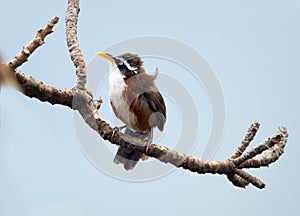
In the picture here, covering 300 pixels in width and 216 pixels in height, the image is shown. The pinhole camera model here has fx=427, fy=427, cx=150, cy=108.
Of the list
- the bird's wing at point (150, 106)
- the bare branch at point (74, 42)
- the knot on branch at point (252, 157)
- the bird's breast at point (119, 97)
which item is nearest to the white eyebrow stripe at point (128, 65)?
the bird's breast at point (119, 97)

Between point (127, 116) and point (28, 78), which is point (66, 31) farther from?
point (127, 116)

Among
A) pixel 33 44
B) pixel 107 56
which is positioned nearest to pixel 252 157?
pixel 107 56

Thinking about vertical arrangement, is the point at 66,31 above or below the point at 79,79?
above

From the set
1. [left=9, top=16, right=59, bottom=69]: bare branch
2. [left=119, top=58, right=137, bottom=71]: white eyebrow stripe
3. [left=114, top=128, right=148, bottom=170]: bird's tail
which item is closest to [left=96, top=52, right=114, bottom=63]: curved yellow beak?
[left=119, top=58, right=137, bottom=71]: white eyebrow stripe

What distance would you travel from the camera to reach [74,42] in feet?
7.22

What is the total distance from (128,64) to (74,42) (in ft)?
2.64

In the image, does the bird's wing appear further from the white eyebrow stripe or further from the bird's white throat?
the white eyebrow stripe

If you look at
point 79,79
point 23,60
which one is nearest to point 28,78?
point 23,60

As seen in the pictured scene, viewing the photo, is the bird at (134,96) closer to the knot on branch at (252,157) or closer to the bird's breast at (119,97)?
the bird's breast at (119,97)

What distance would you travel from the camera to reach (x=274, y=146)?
8.20ft

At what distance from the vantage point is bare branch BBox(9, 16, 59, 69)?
1694mm

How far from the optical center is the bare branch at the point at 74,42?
2.09m

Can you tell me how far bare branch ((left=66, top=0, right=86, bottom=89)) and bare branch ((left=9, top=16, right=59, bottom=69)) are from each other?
40 cm

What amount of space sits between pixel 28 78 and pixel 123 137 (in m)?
0.61
